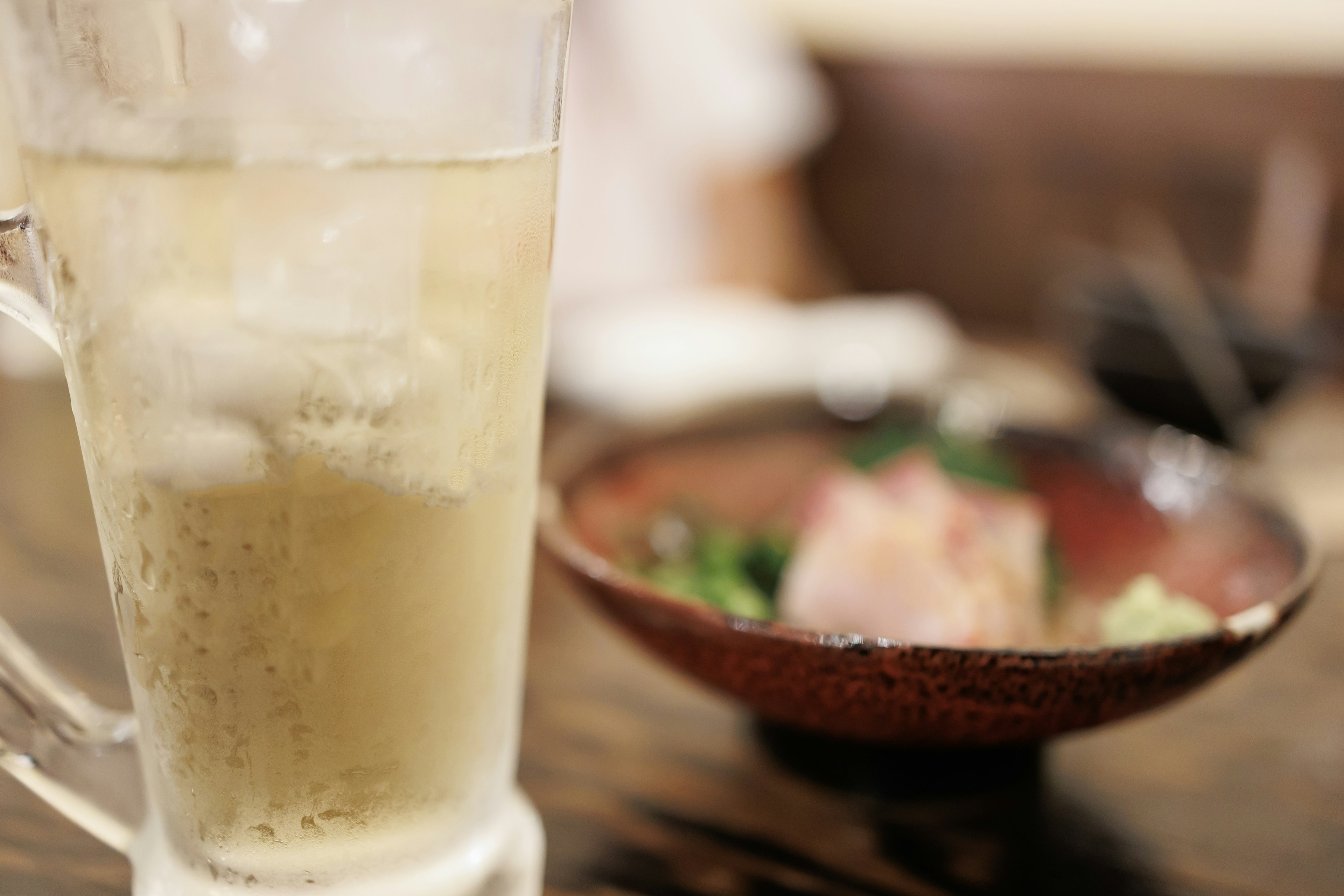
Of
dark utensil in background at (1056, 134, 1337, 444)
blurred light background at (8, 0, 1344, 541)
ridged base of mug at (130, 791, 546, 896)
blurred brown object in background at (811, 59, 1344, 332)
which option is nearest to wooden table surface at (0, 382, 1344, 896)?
ridged base of mug at (130, 791, 546, 896)

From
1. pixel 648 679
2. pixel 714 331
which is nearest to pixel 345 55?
pixel 648 679

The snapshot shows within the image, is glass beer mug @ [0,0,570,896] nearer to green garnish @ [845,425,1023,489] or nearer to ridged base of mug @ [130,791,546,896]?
ridged base of mug @ [130,791,546,896]

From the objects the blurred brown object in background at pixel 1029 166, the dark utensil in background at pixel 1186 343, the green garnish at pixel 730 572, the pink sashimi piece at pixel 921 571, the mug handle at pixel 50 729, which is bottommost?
the blurred brown object in background at pixel 1029 166

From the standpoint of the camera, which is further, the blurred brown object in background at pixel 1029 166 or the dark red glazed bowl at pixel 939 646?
the blurred brown object in background at pixel 1029 166

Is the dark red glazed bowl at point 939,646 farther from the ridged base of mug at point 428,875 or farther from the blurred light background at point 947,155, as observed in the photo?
the blurred light background at point 947,155

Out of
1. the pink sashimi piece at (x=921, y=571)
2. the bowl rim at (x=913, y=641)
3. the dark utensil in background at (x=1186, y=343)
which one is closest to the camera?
the bowl rim at (x=913, y=641)

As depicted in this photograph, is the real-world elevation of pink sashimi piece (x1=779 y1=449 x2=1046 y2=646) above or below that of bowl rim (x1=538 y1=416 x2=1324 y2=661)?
below

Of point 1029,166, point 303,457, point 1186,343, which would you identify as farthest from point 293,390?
point 1029,166

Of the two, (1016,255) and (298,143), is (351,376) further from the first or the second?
(1016,255)

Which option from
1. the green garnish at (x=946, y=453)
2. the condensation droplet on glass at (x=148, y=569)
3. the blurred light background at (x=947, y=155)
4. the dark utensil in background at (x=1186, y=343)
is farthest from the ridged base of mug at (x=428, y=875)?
the blurred light background at (x=947, y=155)
